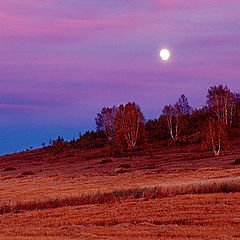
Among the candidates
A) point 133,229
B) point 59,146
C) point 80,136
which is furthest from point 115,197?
point 80,136

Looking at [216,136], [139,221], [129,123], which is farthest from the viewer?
[129,123]

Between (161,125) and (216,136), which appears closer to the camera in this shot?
(216,136)

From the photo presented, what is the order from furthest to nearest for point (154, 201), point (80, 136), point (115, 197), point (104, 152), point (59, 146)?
point (80, 136)
point (59, 146)
point (104, 152)
point (115, 197)
point (154, 201)

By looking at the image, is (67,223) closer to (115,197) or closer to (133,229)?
(133,229)

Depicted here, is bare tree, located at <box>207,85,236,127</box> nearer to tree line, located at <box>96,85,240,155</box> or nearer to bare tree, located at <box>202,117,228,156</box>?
tree line, located at <box>96,85,240,155</box>

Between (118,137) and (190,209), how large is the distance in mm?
68967

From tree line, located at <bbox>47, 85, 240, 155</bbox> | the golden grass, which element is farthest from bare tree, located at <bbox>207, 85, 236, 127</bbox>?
the golden grass

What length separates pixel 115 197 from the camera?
54.4ft

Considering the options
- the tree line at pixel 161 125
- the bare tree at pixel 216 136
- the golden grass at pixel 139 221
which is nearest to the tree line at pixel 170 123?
the tree line at pixel 161 125

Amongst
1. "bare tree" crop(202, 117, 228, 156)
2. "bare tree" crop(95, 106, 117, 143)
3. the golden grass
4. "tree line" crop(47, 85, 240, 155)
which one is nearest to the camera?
the golden grass

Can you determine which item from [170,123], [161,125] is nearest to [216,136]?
[170,123]

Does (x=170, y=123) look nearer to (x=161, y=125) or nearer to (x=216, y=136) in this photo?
(x=161, y=125)

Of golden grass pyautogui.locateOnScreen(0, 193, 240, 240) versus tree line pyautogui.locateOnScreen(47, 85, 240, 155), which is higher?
tree line pyautogui.locateOnScreen(47, 85, 240, 155)

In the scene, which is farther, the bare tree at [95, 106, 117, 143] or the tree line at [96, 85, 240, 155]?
the bare tree at [95, 106, 117, 143]
